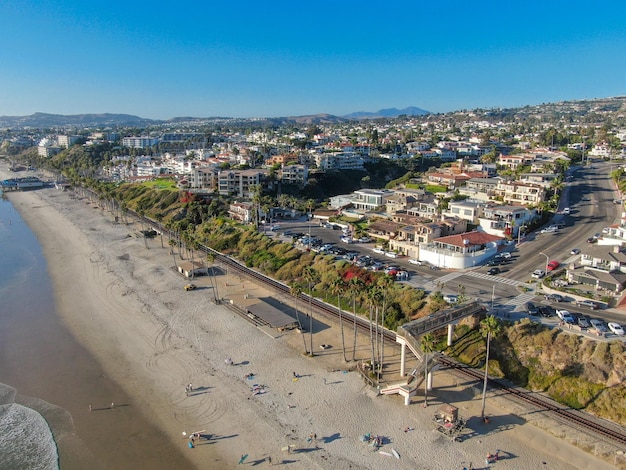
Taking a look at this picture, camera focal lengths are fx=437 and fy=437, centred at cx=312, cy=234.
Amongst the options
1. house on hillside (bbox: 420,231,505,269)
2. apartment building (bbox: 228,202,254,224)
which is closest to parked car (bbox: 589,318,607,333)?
house on hillside (bbox: 420,231,505,269)

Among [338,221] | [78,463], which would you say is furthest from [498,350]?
[338,221]

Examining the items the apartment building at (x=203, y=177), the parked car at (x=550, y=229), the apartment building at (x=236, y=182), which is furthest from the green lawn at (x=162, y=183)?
the parked car at (x=550, y=229)

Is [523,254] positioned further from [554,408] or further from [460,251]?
[554,408]

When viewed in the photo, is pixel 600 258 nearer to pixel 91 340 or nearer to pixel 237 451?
pixel 237 451

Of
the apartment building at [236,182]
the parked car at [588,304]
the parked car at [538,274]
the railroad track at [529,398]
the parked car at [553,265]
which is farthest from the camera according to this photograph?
the apartment building at [236,182]

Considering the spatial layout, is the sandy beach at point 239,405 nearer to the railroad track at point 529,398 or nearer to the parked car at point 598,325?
the railroad track at point 529,398


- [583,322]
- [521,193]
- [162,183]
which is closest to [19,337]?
[583,322]
